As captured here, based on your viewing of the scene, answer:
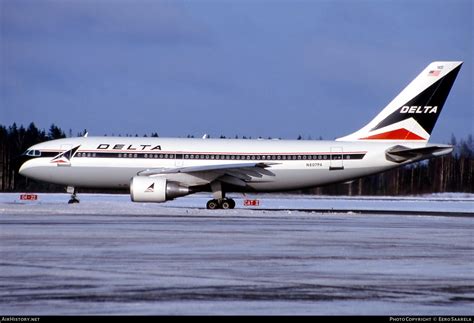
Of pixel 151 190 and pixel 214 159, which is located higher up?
pixel 214 159

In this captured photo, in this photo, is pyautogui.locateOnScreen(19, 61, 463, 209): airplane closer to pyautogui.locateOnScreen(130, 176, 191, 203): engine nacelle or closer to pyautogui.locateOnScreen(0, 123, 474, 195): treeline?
pyautogui.locateOnScreen(130, 176, 191, 203): engine nacelle

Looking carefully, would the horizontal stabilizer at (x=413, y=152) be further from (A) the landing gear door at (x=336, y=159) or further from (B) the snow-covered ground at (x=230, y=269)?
(B) the snow-covered ground at (x=230, y=269)

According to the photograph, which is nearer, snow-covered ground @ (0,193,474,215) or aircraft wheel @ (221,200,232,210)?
snow-covered ground @ (0,193,474,215)

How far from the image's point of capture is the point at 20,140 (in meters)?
96.7

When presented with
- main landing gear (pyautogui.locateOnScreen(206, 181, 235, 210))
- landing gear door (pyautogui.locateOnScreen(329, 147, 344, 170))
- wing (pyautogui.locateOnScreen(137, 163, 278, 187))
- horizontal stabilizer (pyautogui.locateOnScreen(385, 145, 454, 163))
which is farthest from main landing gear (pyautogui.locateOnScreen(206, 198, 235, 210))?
horizontal stabilizer (pyautogui.locateOnScreen(385, 145, 454, 163))

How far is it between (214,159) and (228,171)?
52.4 inches

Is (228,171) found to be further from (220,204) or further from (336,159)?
(336,159)

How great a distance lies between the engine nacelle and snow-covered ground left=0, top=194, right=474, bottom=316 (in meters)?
10.8

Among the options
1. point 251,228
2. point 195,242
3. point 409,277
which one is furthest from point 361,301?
point 251,228

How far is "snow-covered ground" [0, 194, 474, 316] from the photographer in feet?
36.1

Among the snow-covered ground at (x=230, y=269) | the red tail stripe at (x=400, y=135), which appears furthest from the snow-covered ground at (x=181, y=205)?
the snow-covered ground at (x=230, y=269)

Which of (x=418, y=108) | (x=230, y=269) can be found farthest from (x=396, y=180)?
(x=230, y=269)

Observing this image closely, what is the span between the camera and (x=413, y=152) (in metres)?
39.0

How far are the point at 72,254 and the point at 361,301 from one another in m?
6.84
